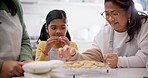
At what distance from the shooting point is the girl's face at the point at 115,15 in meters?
1.32

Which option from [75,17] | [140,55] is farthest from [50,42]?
[75,17]

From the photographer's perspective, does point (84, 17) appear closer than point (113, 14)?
No

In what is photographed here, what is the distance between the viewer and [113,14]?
1.33 meters

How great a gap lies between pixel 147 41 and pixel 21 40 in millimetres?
698

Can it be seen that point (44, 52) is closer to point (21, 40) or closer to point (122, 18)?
point (21, 40)

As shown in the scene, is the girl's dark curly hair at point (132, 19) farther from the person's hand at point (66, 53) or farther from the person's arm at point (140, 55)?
the person's hand at point (66, 53)

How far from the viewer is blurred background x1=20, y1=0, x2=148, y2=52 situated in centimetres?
314

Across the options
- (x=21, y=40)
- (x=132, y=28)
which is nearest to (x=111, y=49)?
(x=132, y=28)

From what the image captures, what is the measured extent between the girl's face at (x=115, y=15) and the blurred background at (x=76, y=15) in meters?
1.75

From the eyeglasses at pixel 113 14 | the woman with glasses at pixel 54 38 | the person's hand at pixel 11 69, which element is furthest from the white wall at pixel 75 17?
the person's hand at pixel 11 69

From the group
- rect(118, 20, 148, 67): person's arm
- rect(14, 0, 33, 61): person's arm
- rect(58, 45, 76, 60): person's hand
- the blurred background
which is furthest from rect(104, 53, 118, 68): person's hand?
the blurred background

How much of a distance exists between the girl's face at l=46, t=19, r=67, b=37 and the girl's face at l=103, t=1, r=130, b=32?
381 millimetres

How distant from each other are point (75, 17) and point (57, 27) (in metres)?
1.81

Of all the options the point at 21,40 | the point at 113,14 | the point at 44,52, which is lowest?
the point at 44,52
